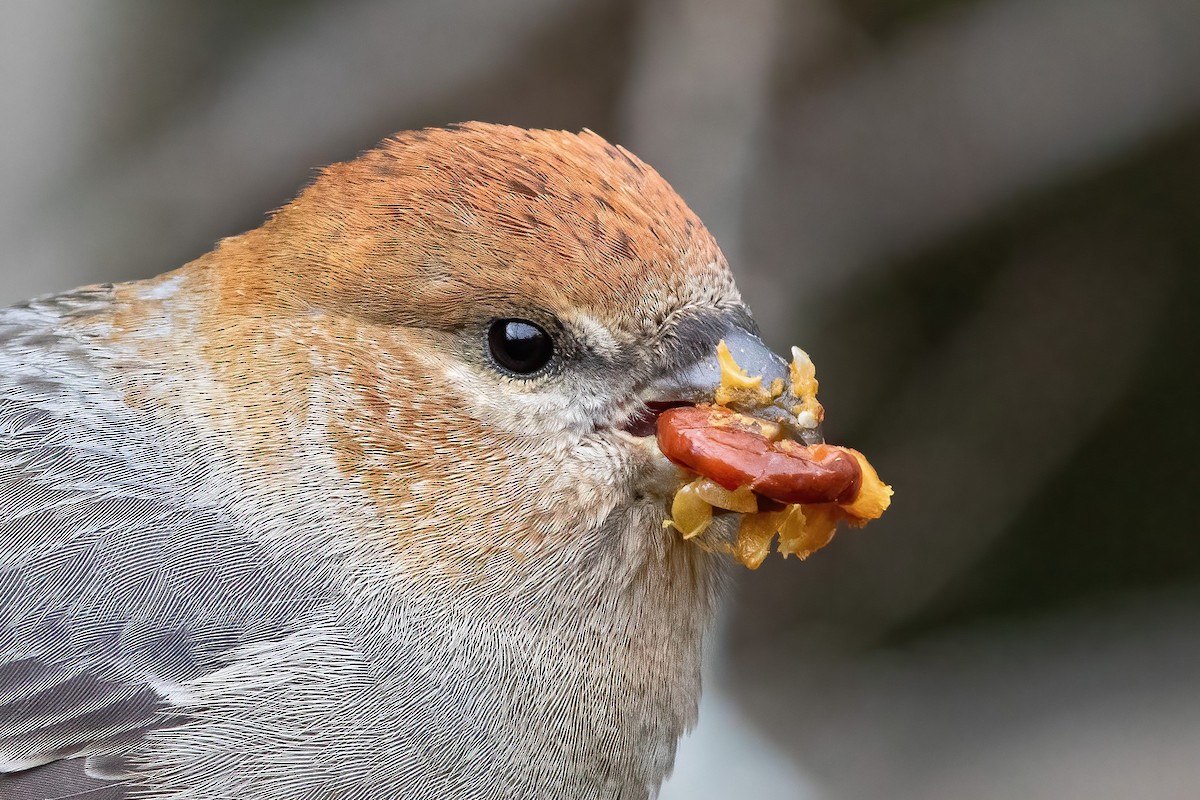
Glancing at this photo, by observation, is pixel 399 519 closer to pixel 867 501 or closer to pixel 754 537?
pixel 754 537

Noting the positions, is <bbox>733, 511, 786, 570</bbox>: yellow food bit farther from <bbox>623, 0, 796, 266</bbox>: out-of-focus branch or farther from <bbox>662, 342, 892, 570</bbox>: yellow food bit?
<bbox>623, 0, 796, 266</bbox>: out-of-focus branch

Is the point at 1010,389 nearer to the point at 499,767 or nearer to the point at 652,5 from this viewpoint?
the point at 652,5

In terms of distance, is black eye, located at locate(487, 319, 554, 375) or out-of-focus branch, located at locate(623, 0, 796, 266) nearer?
black eye, located at locate(487, 319, 554, 375)

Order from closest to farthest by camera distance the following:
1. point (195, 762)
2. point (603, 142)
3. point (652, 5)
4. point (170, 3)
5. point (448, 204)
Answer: point (195, 762) < point (448, 204) < point (603, 142) < point (652, 5) < point (170, 3)

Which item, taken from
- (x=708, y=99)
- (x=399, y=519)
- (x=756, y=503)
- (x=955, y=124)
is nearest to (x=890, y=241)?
(x=955, y=124)

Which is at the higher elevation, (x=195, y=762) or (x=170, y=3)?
(x=170, y=3)

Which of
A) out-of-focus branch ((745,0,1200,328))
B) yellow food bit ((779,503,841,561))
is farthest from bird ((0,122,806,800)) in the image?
out-of-focus branch ((745,0,1200,328))

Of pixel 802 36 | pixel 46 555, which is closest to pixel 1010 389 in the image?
pixel 802 36

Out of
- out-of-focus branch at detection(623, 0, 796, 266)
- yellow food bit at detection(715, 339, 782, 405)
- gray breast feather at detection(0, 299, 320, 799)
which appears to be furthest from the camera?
out-of-focus branch at detection(623, 0, 796, 266)
